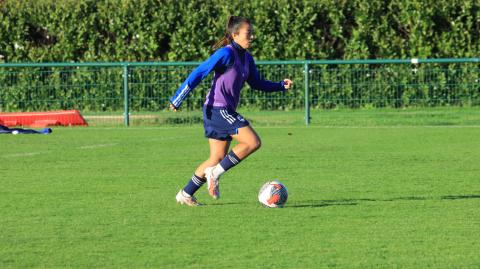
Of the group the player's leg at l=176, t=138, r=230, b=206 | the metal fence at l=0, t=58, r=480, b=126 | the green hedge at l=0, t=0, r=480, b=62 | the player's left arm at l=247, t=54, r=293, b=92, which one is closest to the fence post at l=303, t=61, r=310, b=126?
the metal fence at l=0, t=58, r=480, b=126

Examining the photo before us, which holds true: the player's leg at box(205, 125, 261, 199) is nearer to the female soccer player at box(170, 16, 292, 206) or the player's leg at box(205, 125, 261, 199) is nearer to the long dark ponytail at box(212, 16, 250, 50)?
the female soccer player at box(170, 16, 292, 206)

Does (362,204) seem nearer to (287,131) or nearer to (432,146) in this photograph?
(432,146)

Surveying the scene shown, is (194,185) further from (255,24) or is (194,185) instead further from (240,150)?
(255,24)

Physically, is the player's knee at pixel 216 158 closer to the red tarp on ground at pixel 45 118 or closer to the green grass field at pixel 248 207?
the green grass field at pixel 248 207

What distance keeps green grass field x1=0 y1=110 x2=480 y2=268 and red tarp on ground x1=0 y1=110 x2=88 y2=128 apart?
13.4 ft

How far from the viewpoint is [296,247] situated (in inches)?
349

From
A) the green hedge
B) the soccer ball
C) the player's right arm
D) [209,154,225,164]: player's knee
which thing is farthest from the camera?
the green hedge

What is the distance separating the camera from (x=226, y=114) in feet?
37.9

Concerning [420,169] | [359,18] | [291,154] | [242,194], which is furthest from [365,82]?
[242,194]

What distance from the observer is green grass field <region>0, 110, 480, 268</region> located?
8.55m

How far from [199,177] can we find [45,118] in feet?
44.0

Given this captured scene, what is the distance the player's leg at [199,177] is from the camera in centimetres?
1155

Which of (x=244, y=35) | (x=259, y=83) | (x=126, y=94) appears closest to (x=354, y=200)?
(x=259, y=83)

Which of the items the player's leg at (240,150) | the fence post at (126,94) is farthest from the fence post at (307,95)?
the player's leg at (240,150)
